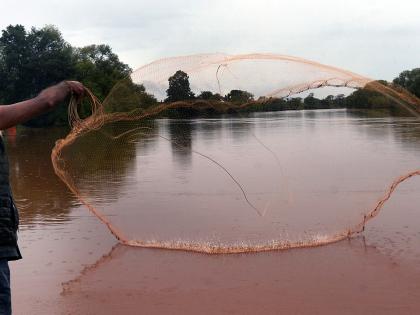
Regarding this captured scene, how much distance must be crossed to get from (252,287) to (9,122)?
3125 millimetres

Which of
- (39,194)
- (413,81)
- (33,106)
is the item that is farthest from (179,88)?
(413,81)

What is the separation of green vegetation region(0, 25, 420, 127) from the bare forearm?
380 cm

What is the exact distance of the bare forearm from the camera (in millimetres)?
2627

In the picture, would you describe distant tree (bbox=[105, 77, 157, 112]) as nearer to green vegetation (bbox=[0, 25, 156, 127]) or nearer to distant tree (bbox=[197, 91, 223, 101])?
distant tree (bbox=[197, 91, 223, 101])

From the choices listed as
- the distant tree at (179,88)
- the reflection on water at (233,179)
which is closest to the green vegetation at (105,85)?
the distant tree at (179,88)

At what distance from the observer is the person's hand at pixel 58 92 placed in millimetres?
2695

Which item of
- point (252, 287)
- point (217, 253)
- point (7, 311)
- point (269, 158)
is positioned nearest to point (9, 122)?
point (7, 311)

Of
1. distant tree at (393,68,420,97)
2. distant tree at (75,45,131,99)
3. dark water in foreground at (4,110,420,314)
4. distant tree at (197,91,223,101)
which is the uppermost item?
Result: distant tree at (75,45,131,99)

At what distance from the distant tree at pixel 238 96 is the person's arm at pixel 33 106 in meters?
4.00

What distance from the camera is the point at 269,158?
1012 cm

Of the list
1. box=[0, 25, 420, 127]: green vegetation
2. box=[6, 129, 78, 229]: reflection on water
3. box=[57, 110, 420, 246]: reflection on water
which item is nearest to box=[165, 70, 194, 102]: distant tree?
box=[0, 25, 420, 127]: green vegetation

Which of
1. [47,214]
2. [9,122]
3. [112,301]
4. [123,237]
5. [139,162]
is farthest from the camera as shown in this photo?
[139,162]

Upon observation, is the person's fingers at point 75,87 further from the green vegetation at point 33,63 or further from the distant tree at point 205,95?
the green vegetation at point 33,63

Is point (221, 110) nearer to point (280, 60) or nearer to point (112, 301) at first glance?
point (280, 60)
